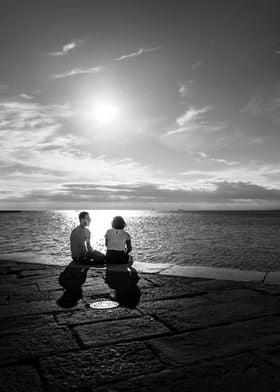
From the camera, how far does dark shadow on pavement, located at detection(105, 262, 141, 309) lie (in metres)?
4.95

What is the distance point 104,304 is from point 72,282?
1.72m

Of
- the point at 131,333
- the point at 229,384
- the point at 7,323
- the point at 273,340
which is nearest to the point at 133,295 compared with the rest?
the point at 131,333

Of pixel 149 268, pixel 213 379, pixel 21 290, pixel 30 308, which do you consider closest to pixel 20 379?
pixel 213 379

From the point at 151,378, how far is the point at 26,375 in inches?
45.1

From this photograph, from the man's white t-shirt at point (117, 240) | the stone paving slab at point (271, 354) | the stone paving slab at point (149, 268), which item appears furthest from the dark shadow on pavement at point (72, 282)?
the stone paving slab at point (271, 354)

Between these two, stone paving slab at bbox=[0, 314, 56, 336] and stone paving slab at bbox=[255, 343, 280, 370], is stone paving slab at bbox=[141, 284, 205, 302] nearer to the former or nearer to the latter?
stone paving slab at bbox=[0, 314, 56, 336]

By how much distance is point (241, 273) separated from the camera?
22.7ft

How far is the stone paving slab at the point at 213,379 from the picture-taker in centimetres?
255

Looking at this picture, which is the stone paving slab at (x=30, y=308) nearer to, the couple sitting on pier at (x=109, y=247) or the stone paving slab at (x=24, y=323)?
the stone paving slab at (x=24, y=323)

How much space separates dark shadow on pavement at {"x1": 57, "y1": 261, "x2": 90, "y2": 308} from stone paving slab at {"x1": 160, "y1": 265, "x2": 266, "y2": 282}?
1.91m

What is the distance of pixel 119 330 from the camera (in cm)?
375

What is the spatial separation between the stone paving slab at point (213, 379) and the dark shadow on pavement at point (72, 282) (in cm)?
231

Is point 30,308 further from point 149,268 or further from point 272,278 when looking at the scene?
point 272,278

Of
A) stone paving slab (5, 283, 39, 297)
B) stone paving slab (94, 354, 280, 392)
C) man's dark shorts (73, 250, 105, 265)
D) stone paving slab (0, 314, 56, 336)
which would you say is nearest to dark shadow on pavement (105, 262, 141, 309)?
man's dark shorts (73, 250, 105, 265)
